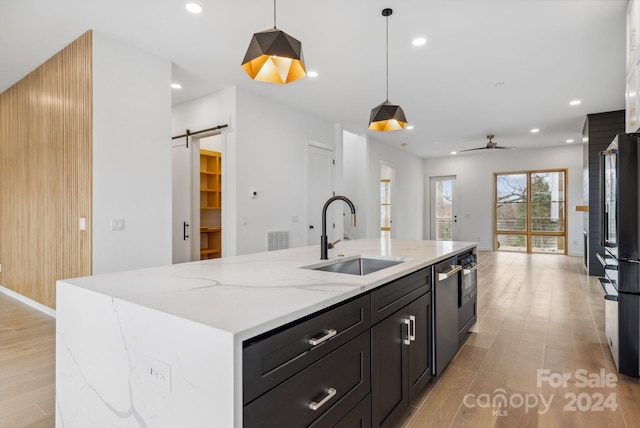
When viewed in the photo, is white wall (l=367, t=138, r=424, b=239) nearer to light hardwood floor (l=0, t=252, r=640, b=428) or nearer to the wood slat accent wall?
light hardwood floor (l=0, t=252, r=640, b=428)

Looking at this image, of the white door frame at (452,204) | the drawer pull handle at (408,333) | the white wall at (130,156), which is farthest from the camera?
the white door frame at (452,204)

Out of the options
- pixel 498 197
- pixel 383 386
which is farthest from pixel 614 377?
pixel 498 197

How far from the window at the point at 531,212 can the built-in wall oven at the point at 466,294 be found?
290 inches

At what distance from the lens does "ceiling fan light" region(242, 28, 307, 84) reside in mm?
1911

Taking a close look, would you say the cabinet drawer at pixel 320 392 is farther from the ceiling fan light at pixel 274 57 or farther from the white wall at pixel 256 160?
the white wall at pixel 256 160

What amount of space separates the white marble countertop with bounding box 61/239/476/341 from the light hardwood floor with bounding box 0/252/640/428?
898mm

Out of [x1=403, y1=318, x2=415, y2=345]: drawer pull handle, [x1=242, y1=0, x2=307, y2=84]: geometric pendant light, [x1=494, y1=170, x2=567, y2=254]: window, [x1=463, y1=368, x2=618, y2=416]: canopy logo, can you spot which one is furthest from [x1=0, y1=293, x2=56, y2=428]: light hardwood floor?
[x1=494, y1=170, x2=567, y2=254]: window

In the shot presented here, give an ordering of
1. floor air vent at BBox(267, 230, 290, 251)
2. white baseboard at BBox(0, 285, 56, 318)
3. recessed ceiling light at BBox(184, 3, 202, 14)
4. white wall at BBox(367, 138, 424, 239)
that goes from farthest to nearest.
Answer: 1. white wall at BBox(367, 138, 424, 239)
2. floor air vent at BBox(267, 230, 290, 251)
3. white baseboard at BBox(0, 285, 56, 318)
4. recessed ceiling light at BBox(184, 3, 202, 14)

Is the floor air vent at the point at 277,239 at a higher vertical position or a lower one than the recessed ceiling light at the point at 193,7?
lower

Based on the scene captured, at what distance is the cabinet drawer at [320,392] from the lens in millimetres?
946

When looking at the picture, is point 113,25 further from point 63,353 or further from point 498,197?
point 498,197

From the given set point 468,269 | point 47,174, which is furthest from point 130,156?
point 468,269

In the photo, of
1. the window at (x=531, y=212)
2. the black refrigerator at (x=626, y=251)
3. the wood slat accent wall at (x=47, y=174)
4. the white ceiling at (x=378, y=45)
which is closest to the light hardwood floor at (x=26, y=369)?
the wood slat accent wall at (x=47, y=174)

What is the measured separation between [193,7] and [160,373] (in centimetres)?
285
